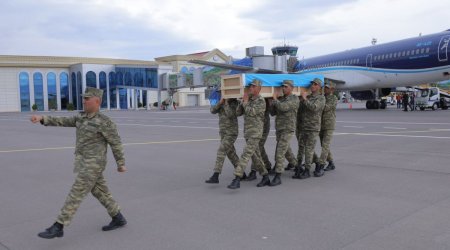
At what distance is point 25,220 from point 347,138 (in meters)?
10.4

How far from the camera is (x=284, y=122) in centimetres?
737

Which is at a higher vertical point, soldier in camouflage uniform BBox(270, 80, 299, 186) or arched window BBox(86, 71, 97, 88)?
arched window BBox(86, 71, 97, 88)

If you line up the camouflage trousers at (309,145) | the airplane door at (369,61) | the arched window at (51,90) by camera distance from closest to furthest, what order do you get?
the camouflage trousers at (309,145), the airplane door at (369,61), the arched window at (51,90)

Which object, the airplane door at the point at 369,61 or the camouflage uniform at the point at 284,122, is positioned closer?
the camouflage uniform at the point at 284,122

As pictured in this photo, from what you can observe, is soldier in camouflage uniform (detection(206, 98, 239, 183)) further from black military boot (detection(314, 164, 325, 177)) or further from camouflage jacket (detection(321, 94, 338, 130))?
camouflage jacket (detection(321, 94, 338, 130))

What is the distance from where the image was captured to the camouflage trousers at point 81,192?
183 inches

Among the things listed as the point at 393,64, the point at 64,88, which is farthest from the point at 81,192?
the point at 64,88

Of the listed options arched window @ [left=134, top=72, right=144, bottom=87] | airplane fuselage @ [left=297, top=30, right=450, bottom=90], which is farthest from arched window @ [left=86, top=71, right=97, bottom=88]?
airplane fuselage @ [left=297, top=30, right=450, bottom=90]

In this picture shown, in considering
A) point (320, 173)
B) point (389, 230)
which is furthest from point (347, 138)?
point (389, 230)

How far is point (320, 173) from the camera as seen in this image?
791cm

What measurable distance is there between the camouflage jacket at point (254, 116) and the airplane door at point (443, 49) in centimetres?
2033

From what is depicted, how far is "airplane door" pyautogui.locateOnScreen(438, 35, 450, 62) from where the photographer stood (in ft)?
76.9

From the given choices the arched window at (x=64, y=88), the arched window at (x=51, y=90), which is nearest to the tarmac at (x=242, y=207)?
the arched window at (x=51, y=90)

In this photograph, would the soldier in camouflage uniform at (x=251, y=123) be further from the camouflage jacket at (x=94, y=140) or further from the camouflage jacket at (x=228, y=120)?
the camouflage jacket at (x=94, y=140)
